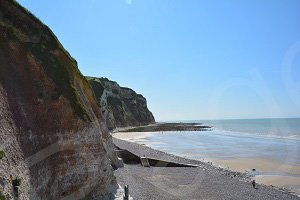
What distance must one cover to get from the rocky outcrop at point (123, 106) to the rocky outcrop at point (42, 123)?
93.8m

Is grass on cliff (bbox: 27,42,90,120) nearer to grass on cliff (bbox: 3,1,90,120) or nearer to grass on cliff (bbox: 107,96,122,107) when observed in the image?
grass on cliff (bbox: 3,1,90,120)

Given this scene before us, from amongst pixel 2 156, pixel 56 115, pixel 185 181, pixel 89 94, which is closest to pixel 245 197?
pixel 185 181

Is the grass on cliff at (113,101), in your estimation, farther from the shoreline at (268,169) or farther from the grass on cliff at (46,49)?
the grass on cliff at (46,49)

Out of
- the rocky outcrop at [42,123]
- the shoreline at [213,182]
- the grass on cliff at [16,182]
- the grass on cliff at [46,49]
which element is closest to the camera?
the grass on cliff at [16,182]

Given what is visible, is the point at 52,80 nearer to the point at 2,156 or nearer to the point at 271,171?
the point at 2,156

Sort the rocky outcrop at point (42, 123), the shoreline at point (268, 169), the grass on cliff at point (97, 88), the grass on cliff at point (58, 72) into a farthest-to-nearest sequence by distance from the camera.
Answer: the grass on cliff at point (97, 88) → the shoreline at point (268, 169) → the grass on cliff at point (58, 72) → the rocky outcrop at point (42, 123)

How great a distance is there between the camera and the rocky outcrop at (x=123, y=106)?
136 meters

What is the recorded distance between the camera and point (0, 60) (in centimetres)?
1550

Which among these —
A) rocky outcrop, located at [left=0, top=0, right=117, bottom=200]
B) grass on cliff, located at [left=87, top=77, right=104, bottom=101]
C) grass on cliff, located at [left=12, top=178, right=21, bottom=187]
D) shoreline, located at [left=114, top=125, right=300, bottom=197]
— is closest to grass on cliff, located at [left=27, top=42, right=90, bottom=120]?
rocky outcrop, located at [left=0, top=0, right=117, bottom=200]

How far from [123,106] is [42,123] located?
445 feet

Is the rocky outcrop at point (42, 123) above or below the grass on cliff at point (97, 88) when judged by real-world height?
below

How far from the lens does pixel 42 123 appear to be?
1662cm

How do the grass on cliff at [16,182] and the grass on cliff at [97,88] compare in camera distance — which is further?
the grass on cliff at [97,88]

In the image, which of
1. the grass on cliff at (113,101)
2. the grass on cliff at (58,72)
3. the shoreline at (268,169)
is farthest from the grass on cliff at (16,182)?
the grass on cliff at (113,101)
